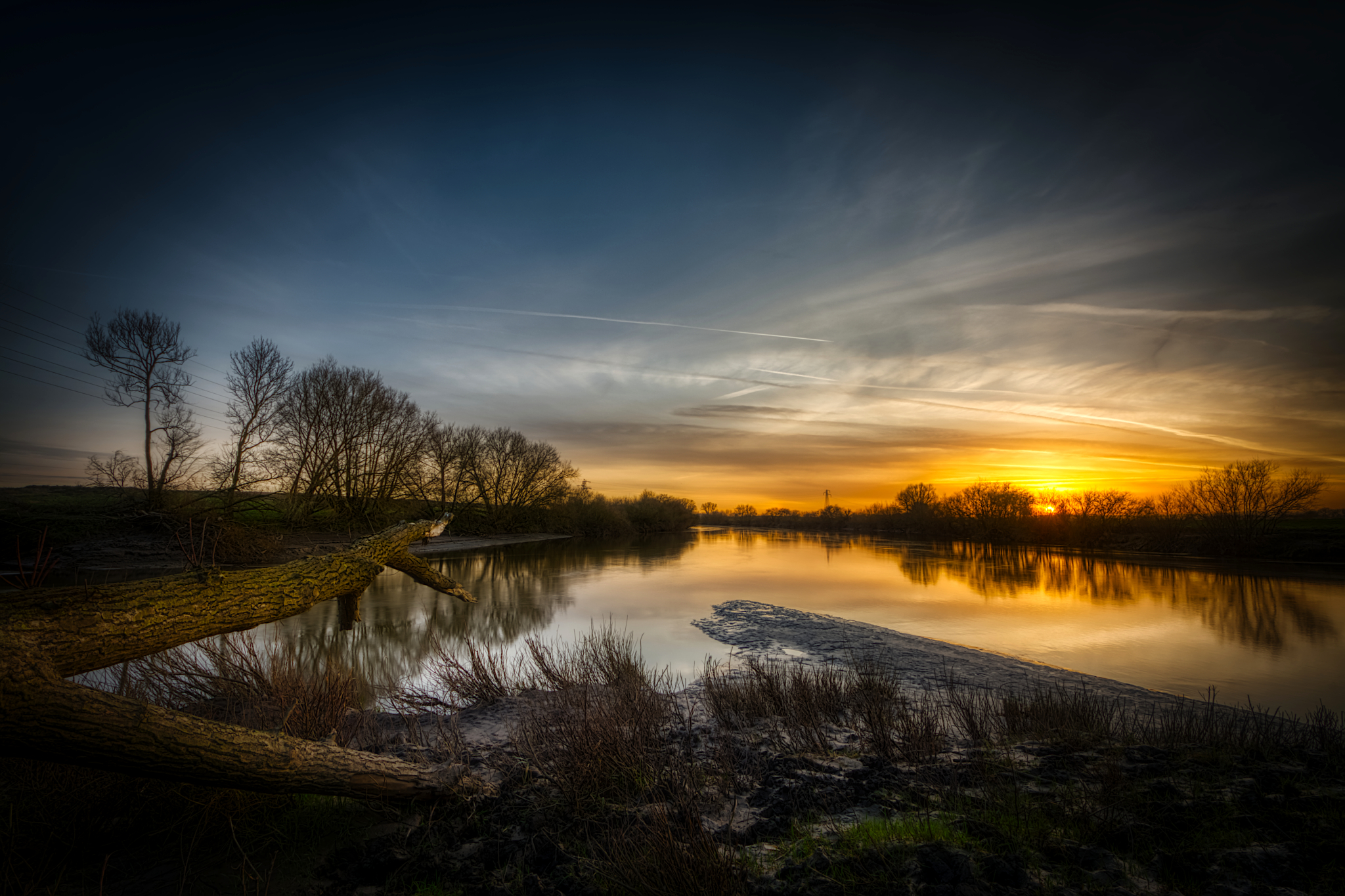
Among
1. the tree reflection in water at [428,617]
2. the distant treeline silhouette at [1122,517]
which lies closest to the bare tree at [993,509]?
the distant treeline silhouette at [1122,517]

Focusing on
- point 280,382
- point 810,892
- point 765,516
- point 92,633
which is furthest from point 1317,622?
point 765,516

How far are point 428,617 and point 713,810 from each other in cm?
1273

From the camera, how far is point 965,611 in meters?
17.1

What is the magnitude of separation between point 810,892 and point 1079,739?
13.7 feet

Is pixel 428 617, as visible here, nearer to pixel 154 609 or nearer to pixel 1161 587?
pixel 154 609

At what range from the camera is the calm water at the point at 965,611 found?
11.0m

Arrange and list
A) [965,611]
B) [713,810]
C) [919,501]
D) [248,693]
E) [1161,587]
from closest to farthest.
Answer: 1. [713,810]
2. [248,693]
3. [965,611]
4. [1161,587]
5. [919,501]

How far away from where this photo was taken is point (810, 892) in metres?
3.12

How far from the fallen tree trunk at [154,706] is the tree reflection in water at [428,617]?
4045mm

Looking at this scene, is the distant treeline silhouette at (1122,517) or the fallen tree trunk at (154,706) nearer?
the fallen tree trunk at (154,706)

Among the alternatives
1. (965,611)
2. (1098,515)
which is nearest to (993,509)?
(1098,515)

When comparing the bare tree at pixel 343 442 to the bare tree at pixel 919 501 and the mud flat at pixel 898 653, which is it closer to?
the mud flat at pixel 898 653

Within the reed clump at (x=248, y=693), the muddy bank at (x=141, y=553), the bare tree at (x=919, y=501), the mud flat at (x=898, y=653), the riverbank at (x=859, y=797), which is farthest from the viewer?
the bare tree at (x=919, y=501)

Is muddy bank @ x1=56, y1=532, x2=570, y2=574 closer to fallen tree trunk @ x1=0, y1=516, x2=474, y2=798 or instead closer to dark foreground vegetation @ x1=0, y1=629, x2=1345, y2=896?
dark foreground vegetation @ x1=0, y1=629, x2=1345, y2=896
